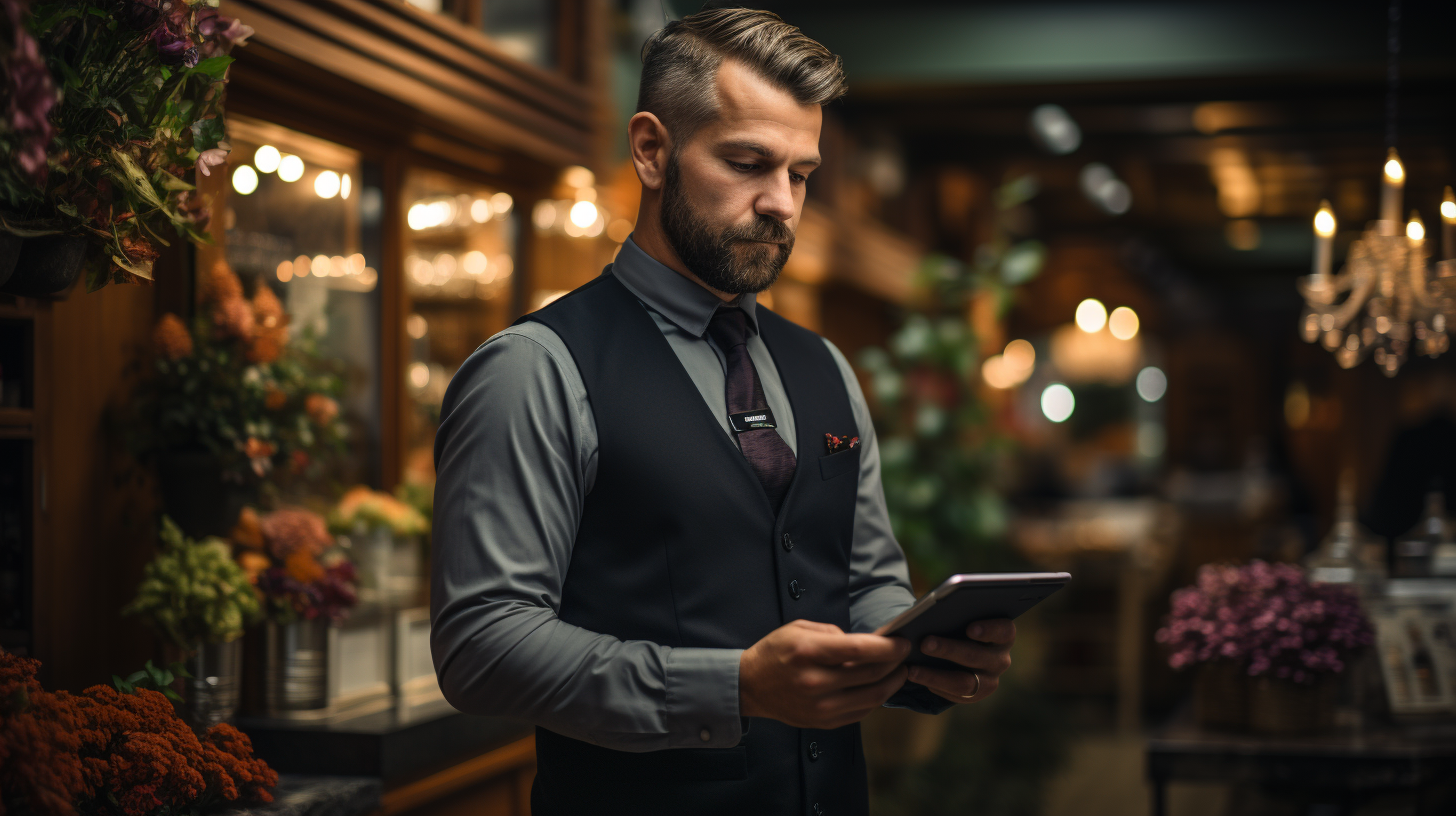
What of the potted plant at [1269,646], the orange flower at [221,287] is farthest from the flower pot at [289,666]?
the potted plant at [1269,646]

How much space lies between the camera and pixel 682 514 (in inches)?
52.9

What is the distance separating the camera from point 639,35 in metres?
4.06

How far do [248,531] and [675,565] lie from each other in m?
1.28

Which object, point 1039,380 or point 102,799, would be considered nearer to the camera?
point 102,799

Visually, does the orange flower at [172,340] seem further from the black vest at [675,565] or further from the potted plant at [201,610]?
the black vest at [675,565]

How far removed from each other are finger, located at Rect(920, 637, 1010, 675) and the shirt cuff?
Answer: 189 mm

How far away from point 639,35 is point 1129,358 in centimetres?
801

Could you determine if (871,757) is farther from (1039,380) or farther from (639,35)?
(1039,380)

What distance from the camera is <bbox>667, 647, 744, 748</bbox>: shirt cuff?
1.21 m

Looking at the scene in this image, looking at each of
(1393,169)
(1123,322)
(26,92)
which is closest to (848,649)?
(26,92)

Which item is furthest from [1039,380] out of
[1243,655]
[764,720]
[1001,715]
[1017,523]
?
[764,720]

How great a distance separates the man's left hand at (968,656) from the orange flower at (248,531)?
1506 millimetres

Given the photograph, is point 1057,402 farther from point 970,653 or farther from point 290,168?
point 970,653

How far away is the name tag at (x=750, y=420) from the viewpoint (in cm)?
145
